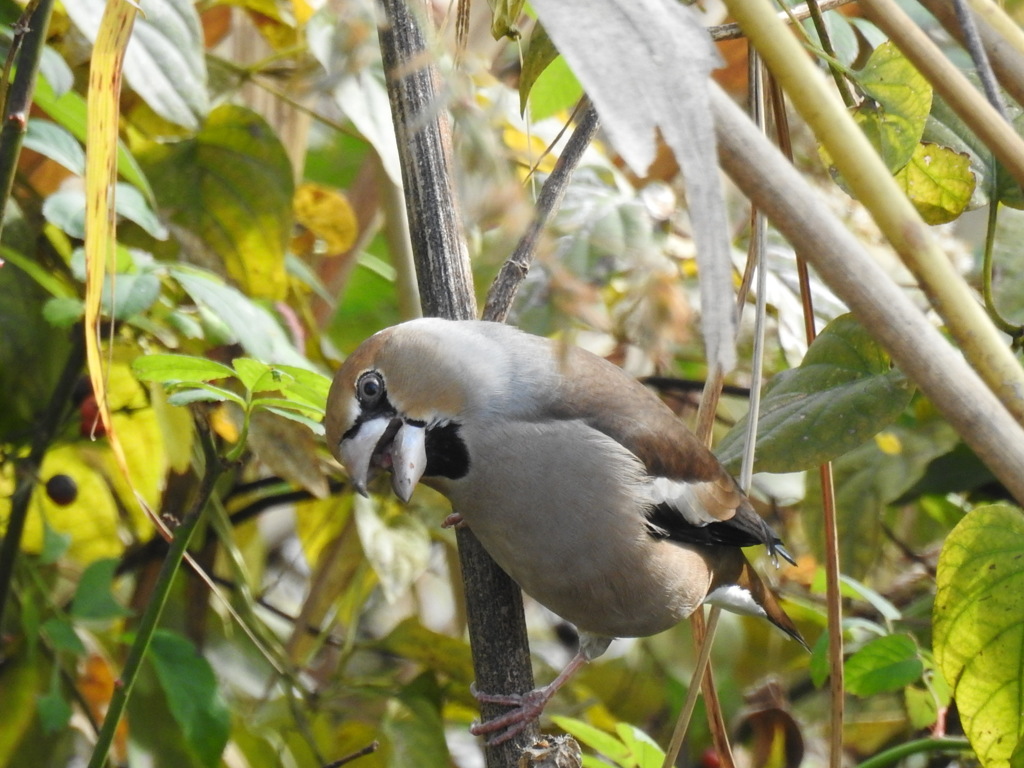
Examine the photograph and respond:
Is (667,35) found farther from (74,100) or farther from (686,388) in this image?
(686,388)

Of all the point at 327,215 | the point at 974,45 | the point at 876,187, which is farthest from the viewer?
the point at 327,215

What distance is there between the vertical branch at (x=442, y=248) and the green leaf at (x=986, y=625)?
0.52 m

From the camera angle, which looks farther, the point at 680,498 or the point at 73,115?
the point at 680,498

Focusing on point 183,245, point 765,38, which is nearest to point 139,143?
point 183,245

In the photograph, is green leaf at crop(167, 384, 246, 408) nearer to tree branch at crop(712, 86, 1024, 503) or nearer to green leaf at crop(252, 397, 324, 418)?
green leaf at crop(252, 397, 324, 418)

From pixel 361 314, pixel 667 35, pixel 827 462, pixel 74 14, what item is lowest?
pixel 361 314

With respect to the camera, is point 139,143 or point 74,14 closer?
point 74,14

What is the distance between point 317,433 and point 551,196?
483 millimetres

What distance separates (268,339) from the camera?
5.21 feet

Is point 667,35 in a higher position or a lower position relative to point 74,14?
higher

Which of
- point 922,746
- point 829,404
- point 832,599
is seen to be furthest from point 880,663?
point 829,404

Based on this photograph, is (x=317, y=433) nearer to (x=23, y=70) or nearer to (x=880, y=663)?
(x=23, y=70)

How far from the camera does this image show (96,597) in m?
1.72

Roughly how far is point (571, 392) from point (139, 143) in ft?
3.41
